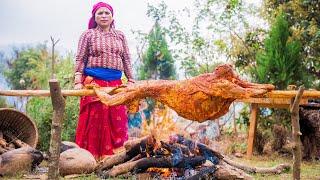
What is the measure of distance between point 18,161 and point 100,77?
4.77 ft

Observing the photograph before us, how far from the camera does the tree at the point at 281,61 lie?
884cm

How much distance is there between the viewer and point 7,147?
21.1 ft

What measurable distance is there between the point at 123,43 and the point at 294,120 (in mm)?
2989

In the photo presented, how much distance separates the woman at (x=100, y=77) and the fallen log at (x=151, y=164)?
3.24 feet

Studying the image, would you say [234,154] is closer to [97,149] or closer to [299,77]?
[299,77]

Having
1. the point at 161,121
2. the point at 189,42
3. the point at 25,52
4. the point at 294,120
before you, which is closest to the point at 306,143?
the point at 161,121

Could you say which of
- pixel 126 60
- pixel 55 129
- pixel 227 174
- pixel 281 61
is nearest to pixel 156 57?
pixel 281 61

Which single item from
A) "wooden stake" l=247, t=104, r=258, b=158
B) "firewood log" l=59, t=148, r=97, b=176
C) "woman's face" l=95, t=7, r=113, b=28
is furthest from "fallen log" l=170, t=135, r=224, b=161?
"wooden stake" l=247, t=104, r=258, b=158

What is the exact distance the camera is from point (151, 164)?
5152 mm

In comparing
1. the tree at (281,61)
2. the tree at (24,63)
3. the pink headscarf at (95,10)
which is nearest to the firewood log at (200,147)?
the pink headscarf at (95,10)

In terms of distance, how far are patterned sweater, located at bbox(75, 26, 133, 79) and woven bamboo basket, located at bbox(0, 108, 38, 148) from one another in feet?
4.40

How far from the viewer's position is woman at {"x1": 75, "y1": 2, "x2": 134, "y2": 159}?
617 cm

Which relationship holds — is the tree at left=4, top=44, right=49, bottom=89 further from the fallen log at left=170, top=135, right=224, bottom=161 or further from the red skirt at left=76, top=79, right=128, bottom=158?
the fallen log at left=170, top=135, right=224, bottom=161

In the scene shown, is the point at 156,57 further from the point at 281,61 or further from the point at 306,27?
the point at 281,61
